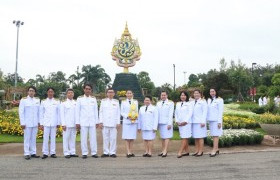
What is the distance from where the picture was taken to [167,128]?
9.33 metres

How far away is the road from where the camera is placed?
6.64 metres

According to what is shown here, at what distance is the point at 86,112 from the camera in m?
9.28

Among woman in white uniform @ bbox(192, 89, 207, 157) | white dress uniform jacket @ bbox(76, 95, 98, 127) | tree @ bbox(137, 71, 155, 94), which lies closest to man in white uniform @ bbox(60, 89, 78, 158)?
white dress uniform jacket @ bbox(76, 95, 98, 127)

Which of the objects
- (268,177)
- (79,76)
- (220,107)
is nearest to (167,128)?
(220,107)

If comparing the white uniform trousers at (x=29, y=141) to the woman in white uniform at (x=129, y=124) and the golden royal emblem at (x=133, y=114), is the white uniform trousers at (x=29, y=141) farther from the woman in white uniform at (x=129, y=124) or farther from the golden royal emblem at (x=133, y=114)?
the golden royal emblem at (x=133, y=114)

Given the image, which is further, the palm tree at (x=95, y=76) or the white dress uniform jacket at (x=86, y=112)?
the palm tree at (x=95, y=76)

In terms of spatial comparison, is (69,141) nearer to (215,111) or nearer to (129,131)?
(129,131)

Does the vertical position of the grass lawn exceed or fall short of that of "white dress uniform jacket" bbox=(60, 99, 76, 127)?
it falls short

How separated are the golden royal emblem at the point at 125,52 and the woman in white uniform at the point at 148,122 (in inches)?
801

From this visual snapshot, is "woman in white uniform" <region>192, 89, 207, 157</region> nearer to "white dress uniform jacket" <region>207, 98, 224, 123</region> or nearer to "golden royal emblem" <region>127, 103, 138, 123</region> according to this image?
"white dress uniform jacket" <region>207, 98, 224, 123</region>

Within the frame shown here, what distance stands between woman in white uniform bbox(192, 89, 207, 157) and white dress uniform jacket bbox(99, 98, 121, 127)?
2.03 m

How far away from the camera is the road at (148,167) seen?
21.8 ft

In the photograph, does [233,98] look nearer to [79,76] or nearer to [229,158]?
[79,76]

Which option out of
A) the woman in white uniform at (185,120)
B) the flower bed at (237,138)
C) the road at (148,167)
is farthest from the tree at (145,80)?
the road at (148,167)
